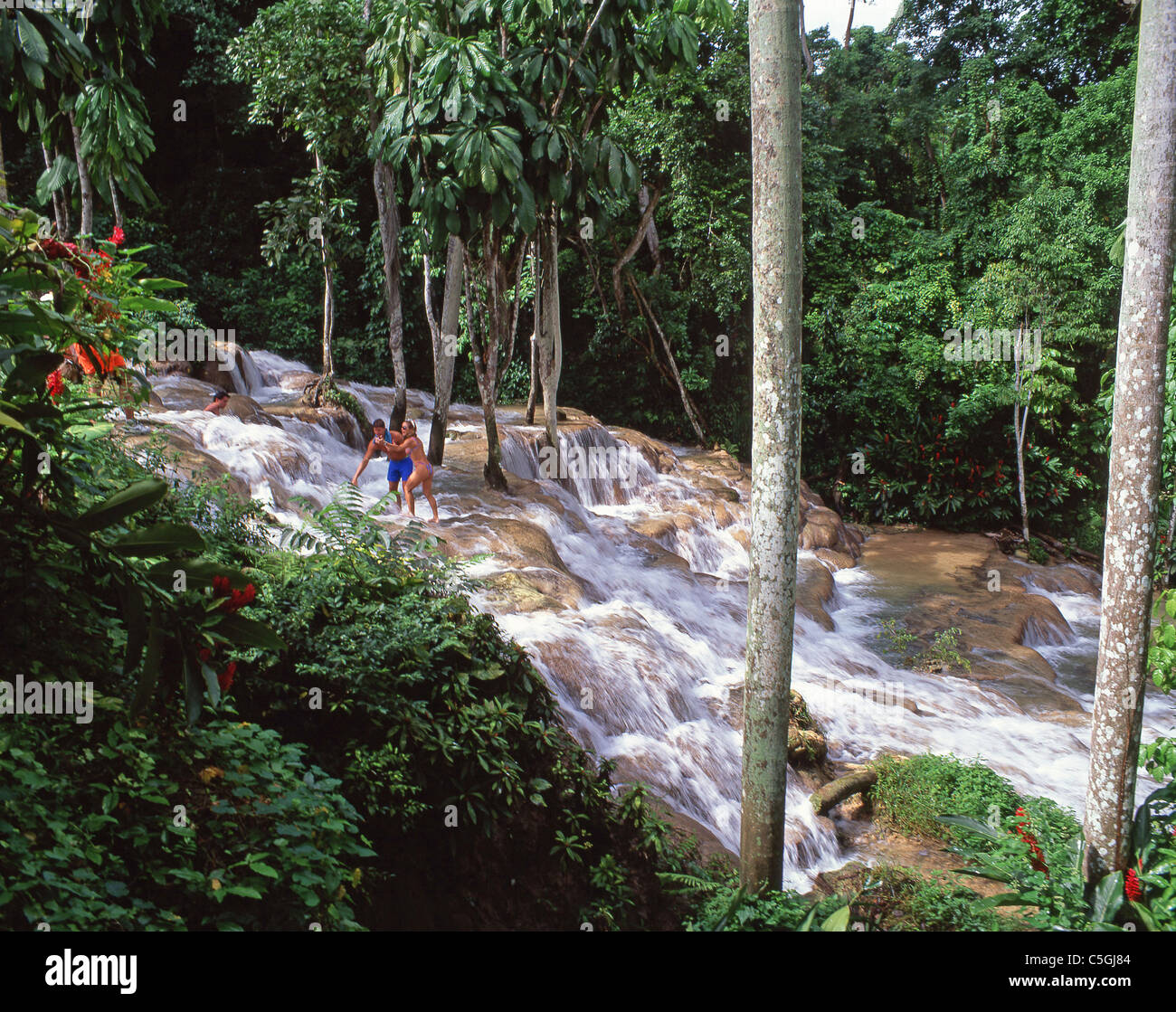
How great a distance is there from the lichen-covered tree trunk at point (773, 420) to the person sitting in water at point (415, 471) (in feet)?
20.7

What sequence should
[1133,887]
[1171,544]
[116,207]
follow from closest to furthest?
1. [1133,887]
2. [1171,544]
3. [116,207]

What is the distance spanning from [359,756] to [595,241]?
16.3 metres

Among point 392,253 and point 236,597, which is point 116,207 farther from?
point 236,597

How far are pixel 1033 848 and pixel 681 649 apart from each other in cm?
430

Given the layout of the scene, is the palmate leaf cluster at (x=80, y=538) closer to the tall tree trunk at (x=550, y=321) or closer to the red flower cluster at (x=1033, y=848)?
the red flower cluster at (x=1033, y=848)

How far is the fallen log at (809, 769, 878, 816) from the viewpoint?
23.5 feet

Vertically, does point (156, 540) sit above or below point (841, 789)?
above

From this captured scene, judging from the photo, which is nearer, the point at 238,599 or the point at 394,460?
the point at 238,599

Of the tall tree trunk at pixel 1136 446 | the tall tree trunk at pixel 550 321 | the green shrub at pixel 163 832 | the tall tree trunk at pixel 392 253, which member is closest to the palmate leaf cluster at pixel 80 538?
the green shrub at pixel 163 832

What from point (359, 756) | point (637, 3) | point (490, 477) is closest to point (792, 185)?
point (359, 756)

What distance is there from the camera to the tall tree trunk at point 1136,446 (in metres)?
4.66

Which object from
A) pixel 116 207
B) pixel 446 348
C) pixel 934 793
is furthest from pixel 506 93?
pixel 934 793

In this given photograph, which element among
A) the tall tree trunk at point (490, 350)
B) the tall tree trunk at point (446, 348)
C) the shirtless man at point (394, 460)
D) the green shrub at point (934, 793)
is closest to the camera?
the green shrub at point (934, 793)

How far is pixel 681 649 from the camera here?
30.2 ft
